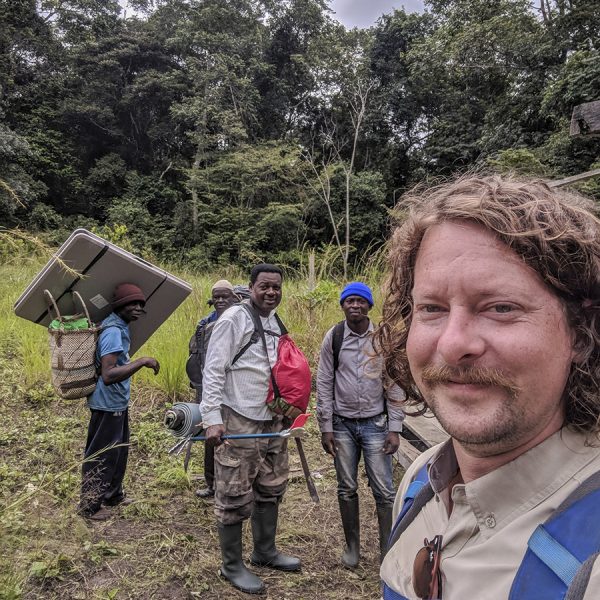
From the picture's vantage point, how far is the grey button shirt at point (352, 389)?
3.05 meters

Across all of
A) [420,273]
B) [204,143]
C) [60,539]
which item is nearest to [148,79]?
[204,143]

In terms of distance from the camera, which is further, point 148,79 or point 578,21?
point 148,79

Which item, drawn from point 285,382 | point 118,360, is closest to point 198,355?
point 118,360

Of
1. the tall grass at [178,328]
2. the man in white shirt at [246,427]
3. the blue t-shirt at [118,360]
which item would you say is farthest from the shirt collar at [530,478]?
the tall grass at [178,328]

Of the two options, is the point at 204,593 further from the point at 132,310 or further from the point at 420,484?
the point at 420,484

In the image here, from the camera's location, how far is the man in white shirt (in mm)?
2662

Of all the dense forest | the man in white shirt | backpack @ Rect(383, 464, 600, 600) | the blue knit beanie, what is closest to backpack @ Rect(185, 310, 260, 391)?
the man in white shirt

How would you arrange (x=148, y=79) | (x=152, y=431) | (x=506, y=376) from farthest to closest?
(x=148, y=79)
(x=152, y=431)
(x=506, y=376)

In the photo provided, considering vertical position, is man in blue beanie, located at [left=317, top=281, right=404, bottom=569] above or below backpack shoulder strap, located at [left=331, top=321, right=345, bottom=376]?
below

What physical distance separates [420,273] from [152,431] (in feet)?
13.4

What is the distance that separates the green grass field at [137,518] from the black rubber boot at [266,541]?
0.18 ft

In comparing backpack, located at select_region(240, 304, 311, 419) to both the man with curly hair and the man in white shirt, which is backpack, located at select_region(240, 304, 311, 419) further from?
the man with curly hair

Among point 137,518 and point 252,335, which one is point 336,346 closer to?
point 252,335

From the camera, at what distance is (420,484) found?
1031 millimetres
